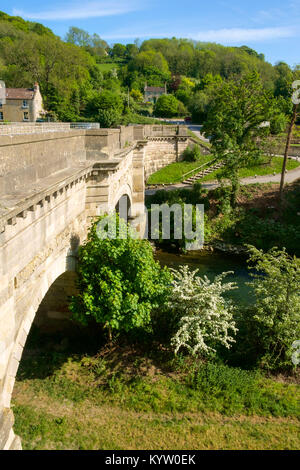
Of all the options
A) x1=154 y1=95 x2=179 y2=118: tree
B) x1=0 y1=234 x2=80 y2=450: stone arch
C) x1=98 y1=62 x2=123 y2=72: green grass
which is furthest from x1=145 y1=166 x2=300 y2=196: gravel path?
x1=98 y1=62 x2=123 y2=72: green grass

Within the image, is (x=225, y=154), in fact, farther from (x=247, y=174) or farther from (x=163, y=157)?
(x=163, y=157)

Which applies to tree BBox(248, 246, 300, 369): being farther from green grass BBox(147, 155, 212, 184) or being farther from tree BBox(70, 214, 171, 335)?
green grass BBox(147, 155, 212, 184)

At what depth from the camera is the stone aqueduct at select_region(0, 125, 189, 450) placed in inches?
268

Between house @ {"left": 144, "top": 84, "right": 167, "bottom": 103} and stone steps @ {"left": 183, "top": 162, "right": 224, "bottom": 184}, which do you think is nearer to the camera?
stone steps @ {"left": 183, "top": 162, "right": 224, "bottom": 184}

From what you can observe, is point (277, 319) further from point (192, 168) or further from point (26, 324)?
point (192, 168)

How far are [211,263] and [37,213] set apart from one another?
1618cm


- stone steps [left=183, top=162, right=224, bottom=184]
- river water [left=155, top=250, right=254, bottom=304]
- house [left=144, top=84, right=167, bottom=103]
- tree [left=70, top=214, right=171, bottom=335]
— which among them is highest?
house [left=144, top=84, right=167, bottom=103]

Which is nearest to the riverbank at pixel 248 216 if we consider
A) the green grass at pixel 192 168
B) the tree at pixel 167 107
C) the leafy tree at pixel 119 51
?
the green grass at pixel 192 168

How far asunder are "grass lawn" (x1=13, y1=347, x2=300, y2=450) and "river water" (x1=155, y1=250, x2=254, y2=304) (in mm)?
8098

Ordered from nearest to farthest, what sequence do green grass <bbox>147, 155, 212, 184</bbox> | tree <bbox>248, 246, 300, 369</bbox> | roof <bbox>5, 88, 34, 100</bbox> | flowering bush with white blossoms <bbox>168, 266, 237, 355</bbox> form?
flowering bush with white blossoms <bbox>168, 266, 237, 355</bbox>
tree <bbox>248, 246, 300, 369</bbox>
green grass <bbox>147, 155, 212, 184</bbox>
roof <bbox>5, 88, 34, 100</bbox>

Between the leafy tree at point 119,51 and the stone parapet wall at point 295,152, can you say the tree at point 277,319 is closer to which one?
the stone parapet wall at point 295,152

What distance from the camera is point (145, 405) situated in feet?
35.0
